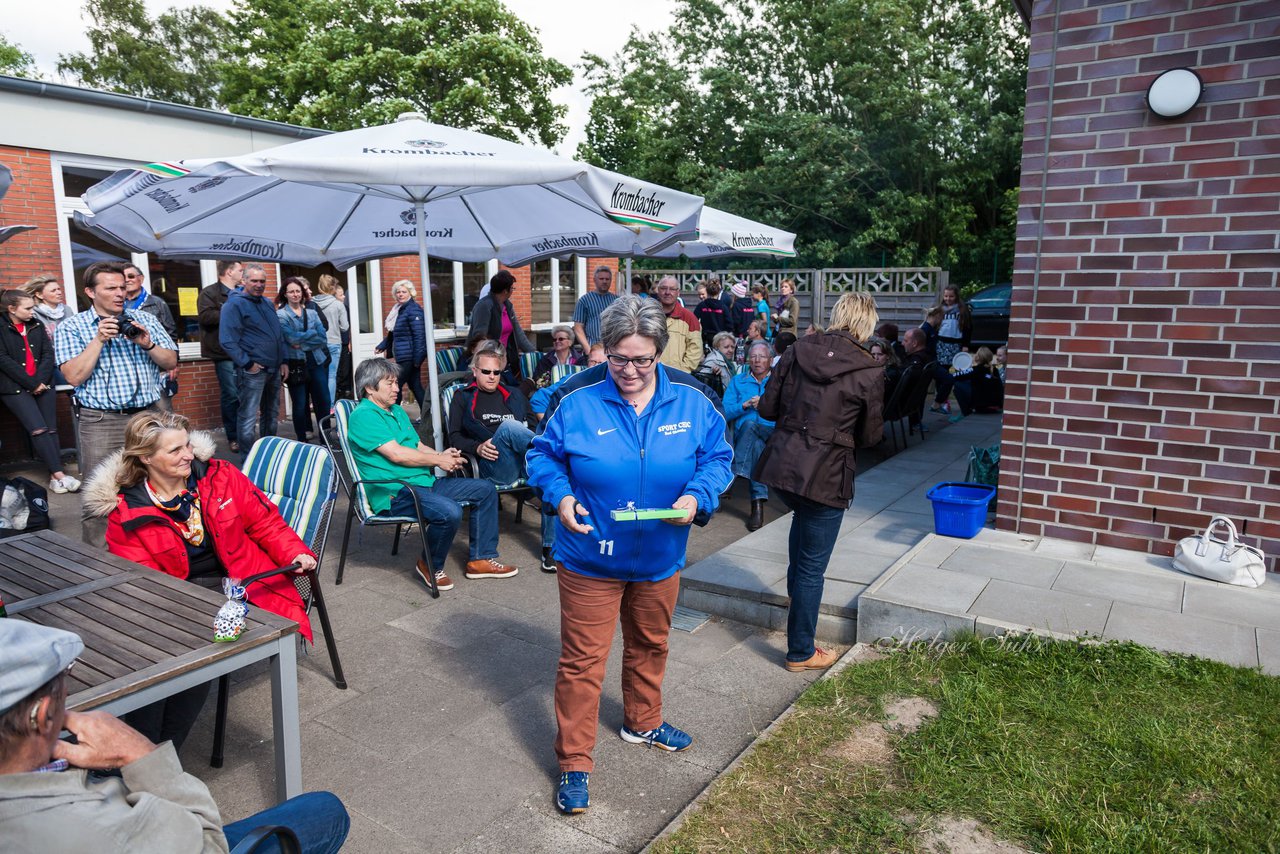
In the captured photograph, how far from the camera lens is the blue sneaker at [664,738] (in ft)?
10.8

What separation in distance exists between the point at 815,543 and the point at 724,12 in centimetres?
2419

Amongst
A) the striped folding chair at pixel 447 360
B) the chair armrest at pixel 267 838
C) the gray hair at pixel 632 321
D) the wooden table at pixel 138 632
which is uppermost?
the gray hair at pixel 632 321

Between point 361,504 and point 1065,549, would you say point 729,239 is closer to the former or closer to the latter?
point 1065,549

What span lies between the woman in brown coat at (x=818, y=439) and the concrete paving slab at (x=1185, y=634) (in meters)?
1.25

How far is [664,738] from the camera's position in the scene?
330 centimetres

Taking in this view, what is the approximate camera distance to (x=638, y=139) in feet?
89.8

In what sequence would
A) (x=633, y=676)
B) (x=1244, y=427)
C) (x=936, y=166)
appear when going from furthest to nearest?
(x=936, y=166) < (x=1244, y=427) < (x=633, y=676)

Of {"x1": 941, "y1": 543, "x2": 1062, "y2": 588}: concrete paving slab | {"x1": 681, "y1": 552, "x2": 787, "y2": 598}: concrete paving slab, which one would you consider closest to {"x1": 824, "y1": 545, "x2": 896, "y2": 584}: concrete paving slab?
{"x1": 681, "y1": 552, "x2": 787, "y2": 598}: concrete paving slab

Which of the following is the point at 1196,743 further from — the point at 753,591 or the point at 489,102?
the point at 489,102

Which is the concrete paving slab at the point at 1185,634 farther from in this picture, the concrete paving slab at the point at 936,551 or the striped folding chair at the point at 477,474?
the striped folding chair at the point at 477,474

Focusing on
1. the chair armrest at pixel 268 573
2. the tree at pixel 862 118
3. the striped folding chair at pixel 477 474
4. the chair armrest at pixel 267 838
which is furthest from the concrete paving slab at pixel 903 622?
the tree at pixel 862 118

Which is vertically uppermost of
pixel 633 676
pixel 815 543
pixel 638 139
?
pixel 638 139

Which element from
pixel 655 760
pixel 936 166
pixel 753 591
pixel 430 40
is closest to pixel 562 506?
pixel 655 760

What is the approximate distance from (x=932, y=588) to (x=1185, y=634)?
1.05m
